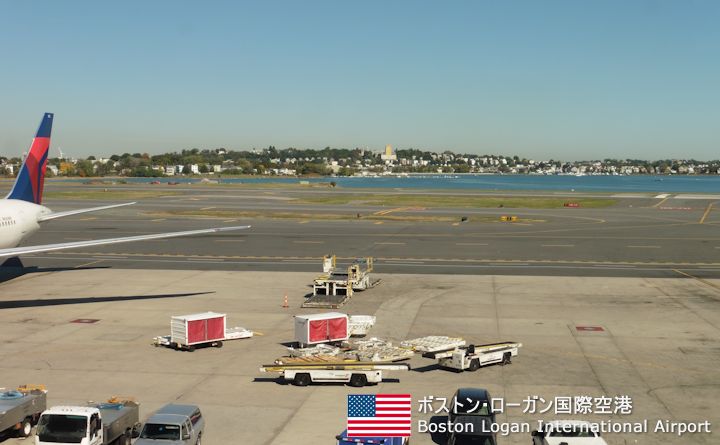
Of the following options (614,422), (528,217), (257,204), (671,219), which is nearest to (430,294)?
(614,422)

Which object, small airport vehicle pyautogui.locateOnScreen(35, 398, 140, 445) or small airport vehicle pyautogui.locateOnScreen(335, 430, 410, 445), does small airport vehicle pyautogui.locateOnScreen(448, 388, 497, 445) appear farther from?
small airport vehicle pyautogui.locateOnScreen(35, 398, 140, 445)

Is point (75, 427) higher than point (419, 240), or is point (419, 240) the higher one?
point (75, 427)

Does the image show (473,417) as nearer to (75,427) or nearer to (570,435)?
(570,435)

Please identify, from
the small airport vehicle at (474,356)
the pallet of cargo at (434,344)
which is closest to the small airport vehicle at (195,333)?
the pallet of cargo at (434,344)

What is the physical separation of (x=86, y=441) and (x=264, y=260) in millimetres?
46269

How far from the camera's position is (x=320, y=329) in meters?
36.2

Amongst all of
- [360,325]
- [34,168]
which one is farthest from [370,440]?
[34,168]

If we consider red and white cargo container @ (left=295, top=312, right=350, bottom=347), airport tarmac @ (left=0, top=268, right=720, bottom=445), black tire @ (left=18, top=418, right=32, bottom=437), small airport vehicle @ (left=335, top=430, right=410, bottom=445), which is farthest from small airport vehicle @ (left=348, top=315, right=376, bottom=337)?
small airport vehicle @ (left=335, top=430, right=410, bottom=445)

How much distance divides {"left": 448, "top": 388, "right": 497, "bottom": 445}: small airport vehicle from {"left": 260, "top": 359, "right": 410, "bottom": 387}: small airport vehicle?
20.2 feet

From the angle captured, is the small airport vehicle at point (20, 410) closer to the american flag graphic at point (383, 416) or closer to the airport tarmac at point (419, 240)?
the american flag graphic at point (383, 416)

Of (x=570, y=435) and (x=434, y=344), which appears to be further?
(x=434, y=344)

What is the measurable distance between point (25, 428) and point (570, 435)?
1776 cm

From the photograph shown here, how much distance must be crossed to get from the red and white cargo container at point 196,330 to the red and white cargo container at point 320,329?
4194 mm

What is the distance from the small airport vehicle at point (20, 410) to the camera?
75.4 feet
